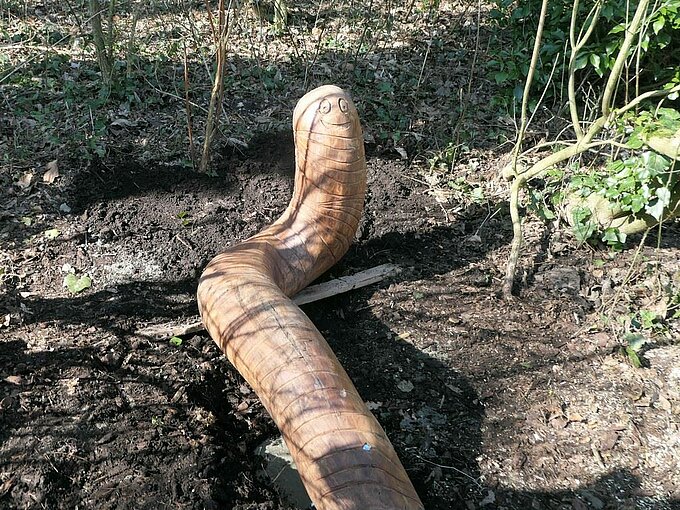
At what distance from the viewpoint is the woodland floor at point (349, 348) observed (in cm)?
279

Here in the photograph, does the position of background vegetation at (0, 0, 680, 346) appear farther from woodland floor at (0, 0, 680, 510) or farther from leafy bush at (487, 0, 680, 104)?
woodland floor at (0, 0, 680, 510)

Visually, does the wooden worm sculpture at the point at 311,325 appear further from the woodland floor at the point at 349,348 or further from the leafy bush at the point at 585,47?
the leafy bush at the point at 585,47

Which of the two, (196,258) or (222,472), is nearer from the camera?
(222,472)

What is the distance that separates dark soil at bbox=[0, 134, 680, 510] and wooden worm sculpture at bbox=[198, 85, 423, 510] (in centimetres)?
33

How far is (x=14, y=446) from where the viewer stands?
2.74 m

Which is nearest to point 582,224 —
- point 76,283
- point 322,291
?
point 322,291

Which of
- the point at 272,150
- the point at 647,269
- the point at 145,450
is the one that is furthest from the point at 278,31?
the point at 145,450

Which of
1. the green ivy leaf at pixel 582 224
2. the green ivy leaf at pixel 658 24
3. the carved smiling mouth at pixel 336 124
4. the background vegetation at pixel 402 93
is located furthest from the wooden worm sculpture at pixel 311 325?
the green ivy leaf at pixel 658 24

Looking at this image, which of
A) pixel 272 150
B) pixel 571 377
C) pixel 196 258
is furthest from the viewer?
pixel 272 150

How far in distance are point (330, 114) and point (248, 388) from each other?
4.96 ft

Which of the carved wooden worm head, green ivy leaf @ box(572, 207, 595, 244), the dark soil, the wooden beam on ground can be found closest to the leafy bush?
green ivy leaf @ box(572, 207, 595, 244)

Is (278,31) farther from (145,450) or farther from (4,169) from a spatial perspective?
(145,450)

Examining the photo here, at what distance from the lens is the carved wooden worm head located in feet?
11.2

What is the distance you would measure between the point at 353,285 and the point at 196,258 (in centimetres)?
101
